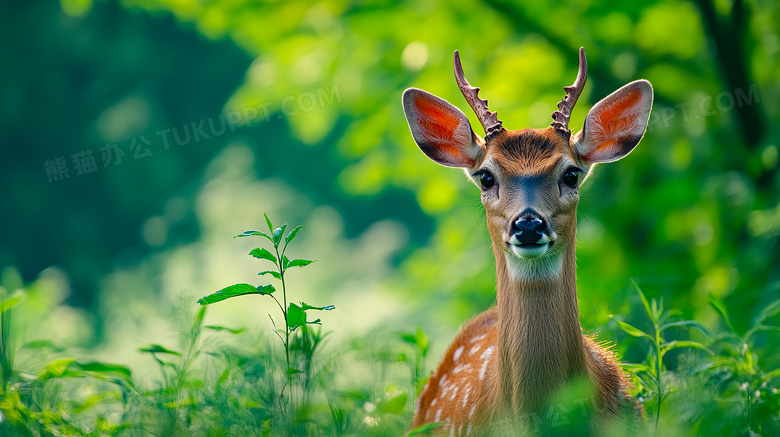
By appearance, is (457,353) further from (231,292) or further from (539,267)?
(231,292)

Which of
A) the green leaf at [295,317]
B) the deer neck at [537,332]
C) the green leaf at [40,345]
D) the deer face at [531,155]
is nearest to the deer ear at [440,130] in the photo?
the deer face at [531,155]

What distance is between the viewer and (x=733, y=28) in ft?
16.1

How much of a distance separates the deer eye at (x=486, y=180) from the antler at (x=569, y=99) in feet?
0.90

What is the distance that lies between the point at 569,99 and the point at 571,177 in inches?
10.1

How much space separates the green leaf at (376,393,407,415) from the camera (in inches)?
103

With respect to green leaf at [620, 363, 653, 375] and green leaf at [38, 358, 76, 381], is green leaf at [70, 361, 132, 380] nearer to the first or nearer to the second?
green leaf at [38, 358, 76, 381]

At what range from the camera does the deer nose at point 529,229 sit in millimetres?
2371

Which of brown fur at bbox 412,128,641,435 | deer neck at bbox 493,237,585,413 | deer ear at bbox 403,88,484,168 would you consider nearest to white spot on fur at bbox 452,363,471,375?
brown fur at bbox 412,128,641,435

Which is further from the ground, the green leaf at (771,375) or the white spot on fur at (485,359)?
the white spot on fur at (485,359)

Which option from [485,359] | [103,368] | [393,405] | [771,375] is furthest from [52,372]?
[771,375]

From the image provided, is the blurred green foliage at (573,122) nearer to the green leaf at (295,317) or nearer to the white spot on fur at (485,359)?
the white spot on fur at (485,359)

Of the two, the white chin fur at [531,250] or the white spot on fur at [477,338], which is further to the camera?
the white spot on fur at [477,338]

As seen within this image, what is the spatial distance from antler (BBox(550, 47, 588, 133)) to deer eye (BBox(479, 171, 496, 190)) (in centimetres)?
27

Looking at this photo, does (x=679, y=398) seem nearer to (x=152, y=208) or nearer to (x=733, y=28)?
(x=733, y=28)
